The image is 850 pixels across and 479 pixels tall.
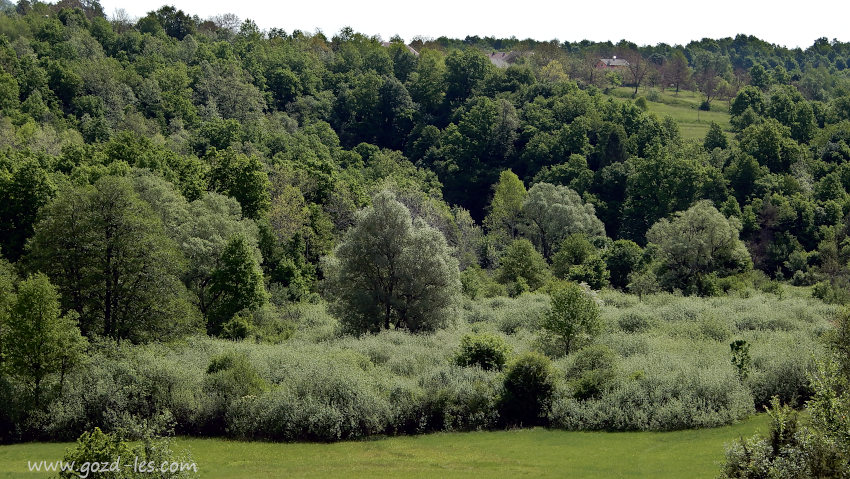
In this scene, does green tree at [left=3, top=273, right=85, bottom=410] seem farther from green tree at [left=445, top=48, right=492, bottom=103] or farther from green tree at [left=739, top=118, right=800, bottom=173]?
green tree at [left=445, top=48, right=492, bottom=103]

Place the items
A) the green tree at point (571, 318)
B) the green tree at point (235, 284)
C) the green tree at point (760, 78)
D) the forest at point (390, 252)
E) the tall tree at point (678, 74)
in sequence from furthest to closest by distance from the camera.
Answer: the tall tree at point (678, 74) < the green tree at point (760, 78) < the green tree at point (235, 284) < the green tree at point (571, 318) < the forest at point (390, 252)

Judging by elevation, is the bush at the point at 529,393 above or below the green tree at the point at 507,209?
below

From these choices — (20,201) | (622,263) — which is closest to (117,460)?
(20,201)

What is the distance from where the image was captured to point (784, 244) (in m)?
81.1

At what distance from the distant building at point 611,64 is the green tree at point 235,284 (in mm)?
133091

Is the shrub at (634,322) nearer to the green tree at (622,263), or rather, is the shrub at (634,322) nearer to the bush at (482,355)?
the bush at (482,355)

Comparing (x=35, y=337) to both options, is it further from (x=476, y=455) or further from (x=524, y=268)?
(x=524, y=268)

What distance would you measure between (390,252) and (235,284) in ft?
32.2

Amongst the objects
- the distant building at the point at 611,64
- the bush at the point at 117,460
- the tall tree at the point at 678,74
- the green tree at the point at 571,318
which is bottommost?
the bush at the point at 117,460

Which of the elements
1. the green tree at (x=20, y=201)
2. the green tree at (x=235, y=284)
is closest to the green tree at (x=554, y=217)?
the green tree at (x=235, y=284)

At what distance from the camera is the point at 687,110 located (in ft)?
454

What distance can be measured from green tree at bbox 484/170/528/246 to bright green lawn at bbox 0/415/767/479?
Answer: 5905 centimetres

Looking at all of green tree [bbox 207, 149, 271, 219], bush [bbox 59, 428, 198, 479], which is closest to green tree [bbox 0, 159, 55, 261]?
green tree [bbox 207, 149, 271, 219]

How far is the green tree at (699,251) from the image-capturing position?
6544 cm
